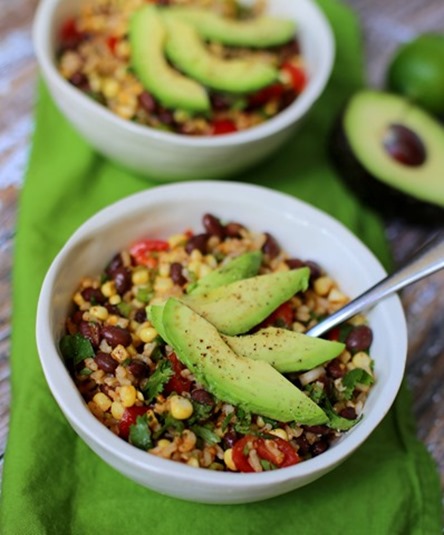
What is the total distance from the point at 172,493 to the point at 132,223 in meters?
0.59

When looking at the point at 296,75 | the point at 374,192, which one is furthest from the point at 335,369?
the point at 296,75

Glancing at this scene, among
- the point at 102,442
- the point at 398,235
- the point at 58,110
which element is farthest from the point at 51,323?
the point at 398,235

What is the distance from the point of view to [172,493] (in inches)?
52.9

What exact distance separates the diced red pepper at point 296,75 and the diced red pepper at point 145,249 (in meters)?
0.68

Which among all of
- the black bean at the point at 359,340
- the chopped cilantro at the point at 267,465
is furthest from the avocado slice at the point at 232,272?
the chopped cilantro at the point at 267,465

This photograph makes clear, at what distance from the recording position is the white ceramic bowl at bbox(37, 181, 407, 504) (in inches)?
50.0

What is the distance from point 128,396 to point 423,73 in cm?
133

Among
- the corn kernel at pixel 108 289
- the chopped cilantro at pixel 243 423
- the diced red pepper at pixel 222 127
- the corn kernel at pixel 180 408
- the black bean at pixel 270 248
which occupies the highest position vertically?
the diced red pepper at pixel 222 127

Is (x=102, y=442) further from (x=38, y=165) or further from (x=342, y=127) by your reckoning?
(x=342, y=127)

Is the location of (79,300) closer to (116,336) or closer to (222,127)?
(116,336)

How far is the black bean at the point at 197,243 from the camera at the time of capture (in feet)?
5.42

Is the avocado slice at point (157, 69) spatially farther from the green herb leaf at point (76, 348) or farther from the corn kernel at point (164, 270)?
the green herb leaf at point (76, 348)

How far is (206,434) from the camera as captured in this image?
1.37m

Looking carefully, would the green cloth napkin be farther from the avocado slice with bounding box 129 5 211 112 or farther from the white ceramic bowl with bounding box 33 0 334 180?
the avocado slice with bounding box 129 5 211 112
